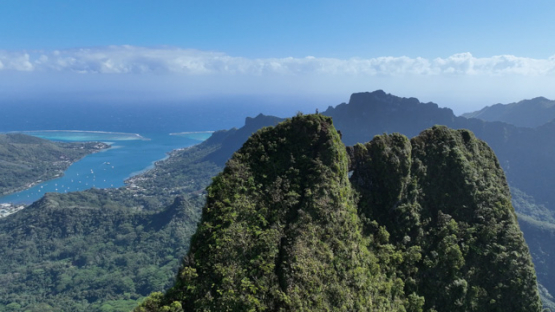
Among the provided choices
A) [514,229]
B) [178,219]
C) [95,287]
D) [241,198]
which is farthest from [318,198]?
[178,219]

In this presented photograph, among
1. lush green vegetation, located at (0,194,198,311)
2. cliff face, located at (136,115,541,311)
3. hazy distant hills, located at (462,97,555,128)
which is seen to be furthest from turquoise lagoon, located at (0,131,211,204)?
hazy distant hills, located at (462,97,555,128)

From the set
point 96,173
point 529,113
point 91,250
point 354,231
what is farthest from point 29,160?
point 529,113

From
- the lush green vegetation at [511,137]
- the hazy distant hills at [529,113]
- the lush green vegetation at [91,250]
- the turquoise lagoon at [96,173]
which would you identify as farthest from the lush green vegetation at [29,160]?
the hazy distant hills at [529,113]

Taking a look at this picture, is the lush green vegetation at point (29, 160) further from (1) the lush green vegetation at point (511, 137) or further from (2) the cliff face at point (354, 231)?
(2) the cliff face at point (354, 231)

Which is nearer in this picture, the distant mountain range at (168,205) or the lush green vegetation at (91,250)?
the lush green vegetation at (91,250)

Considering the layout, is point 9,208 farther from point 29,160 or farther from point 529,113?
point 529,113

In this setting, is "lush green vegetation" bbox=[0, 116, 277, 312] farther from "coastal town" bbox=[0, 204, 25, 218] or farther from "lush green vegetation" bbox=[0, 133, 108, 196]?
"lush green vegetation" bbox=[0, 133, 108, 196]
